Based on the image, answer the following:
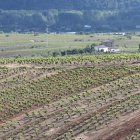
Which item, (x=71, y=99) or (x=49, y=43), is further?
(x=49, y=43)

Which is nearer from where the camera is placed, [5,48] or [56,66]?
[56,66]

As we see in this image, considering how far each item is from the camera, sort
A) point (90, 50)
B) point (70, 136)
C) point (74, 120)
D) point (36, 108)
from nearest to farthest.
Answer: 1. point (70, 136)
2. point (74, 120)
3. point (36, 108)
4. point (90, 50)

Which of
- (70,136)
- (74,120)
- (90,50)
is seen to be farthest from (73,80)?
(90,50)

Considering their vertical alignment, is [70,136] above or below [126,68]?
below

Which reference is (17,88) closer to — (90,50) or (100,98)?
(100,98)

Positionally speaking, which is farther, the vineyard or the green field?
the green field

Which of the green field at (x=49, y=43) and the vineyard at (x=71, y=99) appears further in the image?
the green field at (x=49, y=43)

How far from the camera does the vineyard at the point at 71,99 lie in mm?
35094

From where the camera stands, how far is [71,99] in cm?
4225

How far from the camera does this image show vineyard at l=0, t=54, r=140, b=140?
3509 cm

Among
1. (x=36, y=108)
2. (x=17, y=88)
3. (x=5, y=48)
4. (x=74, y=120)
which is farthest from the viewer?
(x=5, y=48)

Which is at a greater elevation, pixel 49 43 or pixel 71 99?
pixel 49 43

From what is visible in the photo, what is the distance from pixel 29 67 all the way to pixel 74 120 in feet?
65.1

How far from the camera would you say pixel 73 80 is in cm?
4938
